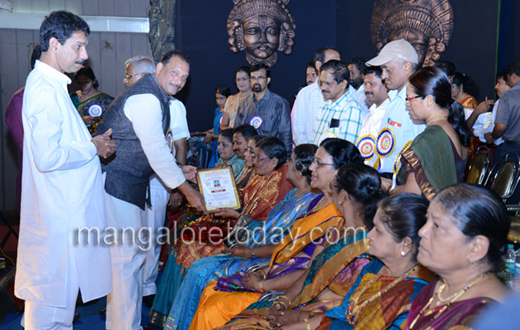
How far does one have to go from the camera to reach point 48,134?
1.88 metres

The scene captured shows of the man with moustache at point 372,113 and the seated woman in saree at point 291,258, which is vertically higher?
the man with moustache at point 372,113

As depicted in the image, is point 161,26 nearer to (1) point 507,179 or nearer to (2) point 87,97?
(2) point 87,97

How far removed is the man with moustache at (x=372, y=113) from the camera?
289 cm

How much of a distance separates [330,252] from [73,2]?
575 cm

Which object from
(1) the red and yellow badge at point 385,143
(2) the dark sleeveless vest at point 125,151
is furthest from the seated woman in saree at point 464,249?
(2) the dark sleeveless vest at point 125,151

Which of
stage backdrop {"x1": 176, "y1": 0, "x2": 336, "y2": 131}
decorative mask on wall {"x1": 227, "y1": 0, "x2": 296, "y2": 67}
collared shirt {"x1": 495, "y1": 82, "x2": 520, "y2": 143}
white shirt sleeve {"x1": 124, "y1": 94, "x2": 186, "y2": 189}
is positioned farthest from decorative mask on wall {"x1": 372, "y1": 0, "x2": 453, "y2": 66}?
white shirt sleeve {"x1": 124, "y1": 94, "x2": 186, "y2": 189}

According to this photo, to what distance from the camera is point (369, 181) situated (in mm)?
1933

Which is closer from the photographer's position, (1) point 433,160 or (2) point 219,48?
(1) point 433,160

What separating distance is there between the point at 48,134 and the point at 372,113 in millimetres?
2071

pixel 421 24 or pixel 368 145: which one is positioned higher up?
pixel 421 24

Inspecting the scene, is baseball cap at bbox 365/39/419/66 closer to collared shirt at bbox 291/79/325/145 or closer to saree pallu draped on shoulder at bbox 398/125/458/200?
saree pallu draped on shoulder at bbox 398/125/458/200

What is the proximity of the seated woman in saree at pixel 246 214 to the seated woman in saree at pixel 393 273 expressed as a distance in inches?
54.0

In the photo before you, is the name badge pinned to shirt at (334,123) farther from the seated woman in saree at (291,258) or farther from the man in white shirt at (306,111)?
the seated woman in saree at (291,258)

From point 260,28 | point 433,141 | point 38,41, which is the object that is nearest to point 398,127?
point 433,141
